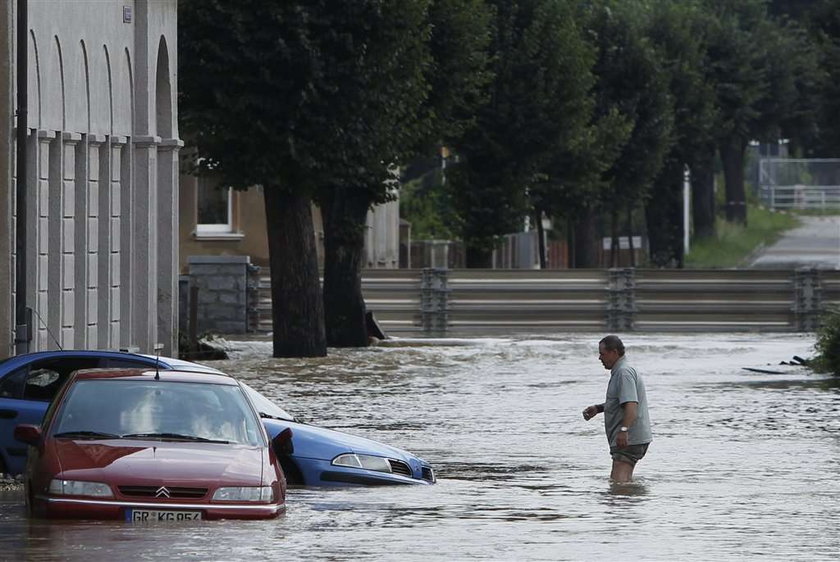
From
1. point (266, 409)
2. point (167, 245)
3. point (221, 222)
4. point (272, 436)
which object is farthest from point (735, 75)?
point (272, 436)

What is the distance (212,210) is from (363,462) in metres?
38.4

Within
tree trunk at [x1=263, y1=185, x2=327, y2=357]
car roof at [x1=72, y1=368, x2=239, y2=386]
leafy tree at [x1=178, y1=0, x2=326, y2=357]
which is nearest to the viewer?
car roof at [x1=72, y1=368, x2=239, y2=386]

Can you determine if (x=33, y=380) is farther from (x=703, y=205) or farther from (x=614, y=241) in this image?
(x=703, y=205)

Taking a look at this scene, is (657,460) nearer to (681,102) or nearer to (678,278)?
(678,278)

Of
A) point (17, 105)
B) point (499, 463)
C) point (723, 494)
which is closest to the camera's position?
point (723, 494)

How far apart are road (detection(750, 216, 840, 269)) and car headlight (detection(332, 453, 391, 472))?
48770 mm

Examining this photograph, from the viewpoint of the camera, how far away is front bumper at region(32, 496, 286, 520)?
13.7 meters

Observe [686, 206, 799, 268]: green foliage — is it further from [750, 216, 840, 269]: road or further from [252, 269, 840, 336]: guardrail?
[252, 269, 840, 336]: guardrail

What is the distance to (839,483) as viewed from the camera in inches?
754

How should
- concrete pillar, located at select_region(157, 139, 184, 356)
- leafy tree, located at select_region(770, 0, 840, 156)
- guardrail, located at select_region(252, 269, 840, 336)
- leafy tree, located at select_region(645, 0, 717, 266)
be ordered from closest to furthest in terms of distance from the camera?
concrete pillar, located at select_region(157, 139, 184, 356), leafy tree, located at select_region(770, 0, 840, 156), guardrail, located at select_region(252, 269, 840, 336), leafy tree, located at select_region(645, 0, 717, 266)

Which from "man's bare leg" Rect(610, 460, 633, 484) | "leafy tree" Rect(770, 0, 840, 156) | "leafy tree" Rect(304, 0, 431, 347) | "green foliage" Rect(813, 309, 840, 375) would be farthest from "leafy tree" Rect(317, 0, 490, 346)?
"man's bare leg" Rect(610, 460, 633, 484)

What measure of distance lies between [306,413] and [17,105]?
204 inches

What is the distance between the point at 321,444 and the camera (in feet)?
58.2

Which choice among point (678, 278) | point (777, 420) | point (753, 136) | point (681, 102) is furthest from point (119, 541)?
point (753, 136)
